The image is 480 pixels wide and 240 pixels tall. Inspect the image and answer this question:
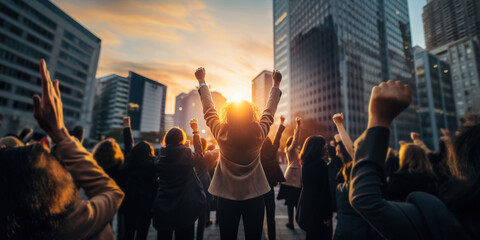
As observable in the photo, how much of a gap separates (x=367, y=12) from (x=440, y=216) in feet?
330

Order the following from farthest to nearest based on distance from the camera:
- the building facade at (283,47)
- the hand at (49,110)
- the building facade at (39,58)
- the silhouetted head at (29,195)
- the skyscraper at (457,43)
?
the building facade at (283,47) < the skyscraper at (457,43) < the building facade at (39,58) < the hand at (49,110) < the silhouetted head at (29,195)

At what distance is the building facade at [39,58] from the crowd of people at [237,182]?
142 feet

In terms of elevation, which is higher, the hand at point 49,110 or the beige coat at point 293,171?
the hand at point 49,110

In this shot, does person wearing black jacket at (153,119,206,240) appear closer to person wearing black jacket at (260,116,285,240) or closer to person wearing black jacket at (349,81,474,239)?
person wearing black jacket at (260,116,285,240)

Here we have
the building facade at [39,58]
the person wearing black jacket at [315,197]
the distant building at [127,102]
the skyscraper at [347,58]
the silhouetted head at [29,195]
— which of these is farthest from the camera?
the distant building at [127,102]

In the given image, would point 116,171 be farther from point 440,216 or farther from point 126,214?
point 440,216

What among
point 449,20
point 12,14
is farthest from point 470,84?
point 12,14

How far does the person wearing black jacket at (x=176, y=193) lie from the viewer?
2766mm

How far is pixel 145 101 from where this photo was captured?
112 meters

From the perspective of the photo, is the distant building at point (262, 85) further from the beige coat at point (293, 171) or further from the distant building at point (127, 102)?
the beige coat at point (293, 171)

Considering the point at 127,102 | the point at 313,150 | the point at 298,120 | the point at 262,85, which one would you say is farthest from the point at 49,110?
the point at 262,85

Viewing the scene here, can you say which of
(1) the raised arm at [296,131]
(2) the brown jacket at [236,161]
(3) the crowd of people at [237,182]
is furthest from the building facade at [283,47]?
(2) the brown jacket at [236,161]

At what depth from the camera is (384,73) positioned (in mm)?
74000

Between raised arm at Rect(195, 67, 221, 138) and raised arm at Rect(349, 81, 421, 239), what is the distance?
1608 mm
